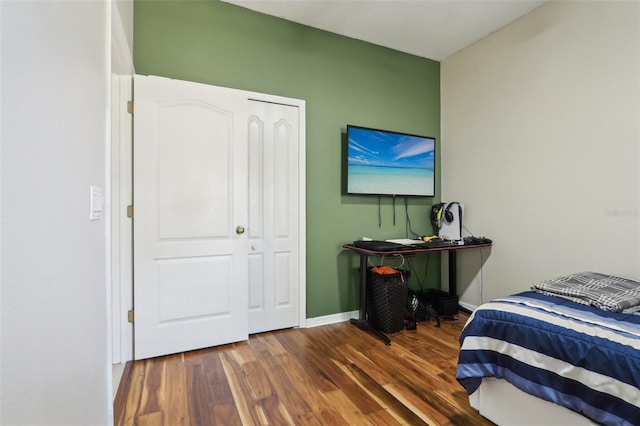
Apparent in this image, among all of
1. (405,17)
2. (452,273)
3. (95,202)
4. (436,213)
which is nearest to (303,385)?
(95,202)

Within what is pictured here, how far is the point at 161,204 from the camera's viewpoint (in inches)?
96.6

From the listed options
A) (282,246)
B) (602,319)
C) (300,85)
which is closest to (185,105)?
(300,85)

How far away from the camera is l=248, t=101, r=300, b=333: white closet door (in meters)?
2.93

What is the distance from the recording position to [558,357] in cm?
139

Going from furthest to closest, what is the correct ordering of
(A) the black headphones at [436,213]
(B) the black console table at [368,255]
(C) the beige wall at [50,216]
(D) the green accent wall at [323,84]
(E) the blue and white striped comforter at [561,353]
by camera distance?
(A) the black headphones at [436,213] < (B) the black console table at [368,255] < (D) the green accent wall at [323,84] < (E) the blue and white striped comforter at [561,353] < (C) the beige wall at [50,216]

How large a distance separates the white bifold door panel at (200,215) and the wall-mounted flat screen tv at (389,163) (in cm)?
85

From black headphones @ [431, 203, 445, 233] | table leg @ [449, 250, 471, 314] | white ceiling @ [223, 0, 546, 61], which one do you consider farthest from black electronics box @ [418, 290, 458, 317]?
white ceiling @ [223, 0, 546, 61]

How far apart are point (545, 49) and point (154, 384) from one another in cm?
416

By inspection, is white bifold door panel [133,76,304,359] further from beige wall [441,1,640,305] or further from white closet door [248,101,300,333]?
beige wall [441,1,640,305]

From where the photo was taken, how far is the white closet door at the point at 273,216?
293cm

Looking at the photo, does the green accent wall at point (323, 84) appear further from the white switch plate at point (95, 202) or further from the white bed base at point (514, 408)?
the white bed base at point (514, 408)

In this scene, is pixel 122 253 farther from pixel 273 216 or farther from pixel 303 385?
pixel 303 385

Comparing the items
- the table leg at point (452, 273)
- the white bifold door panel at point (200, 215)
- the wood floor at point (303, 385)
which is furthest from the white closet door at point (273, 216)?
the table leg at point (452, 273)

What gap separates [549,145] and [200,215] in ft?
10.3
